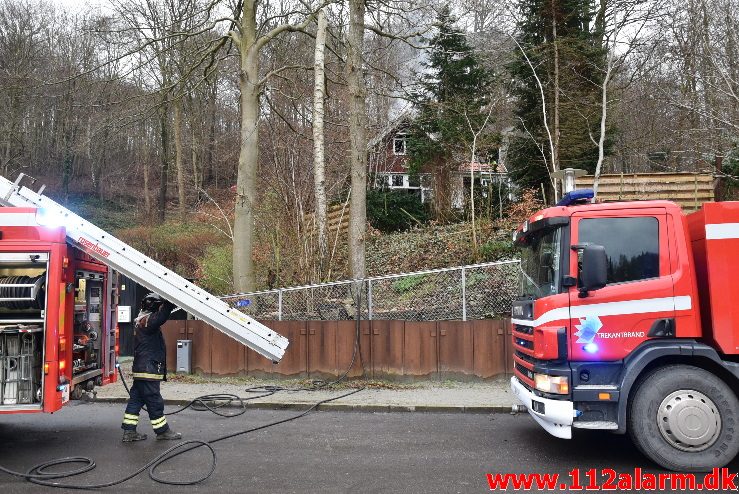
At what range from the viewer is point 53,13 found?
36.7 metres

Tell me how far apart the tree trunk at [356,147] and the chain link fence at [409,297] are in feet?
3.18

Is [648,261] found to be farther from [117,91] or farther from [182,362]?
[117,91]

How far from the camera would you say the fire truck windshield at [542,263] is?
19.8 feet

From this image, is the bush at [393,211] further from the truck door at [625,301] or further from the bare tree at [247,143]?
the truck door at [625,301]

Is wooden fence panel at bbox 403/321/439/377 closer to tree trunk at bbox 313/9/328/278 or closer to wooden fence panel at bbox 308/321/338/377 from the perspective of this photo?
wooden fence panel at bbox 308/321/338/377

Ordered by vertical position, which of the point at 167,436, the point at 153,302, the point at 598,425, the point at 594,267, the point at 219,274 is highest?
the point at 219,274

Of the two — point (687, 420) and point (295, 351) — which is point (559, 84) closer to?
point (295, 351)

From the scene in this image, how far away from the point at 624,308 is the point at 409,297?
6.21 meters

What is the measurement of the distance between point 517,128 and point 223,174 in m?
27.5

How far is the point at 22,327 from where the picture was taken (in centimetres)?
626

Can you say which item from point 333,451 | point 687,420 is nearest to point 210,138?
point 333,451

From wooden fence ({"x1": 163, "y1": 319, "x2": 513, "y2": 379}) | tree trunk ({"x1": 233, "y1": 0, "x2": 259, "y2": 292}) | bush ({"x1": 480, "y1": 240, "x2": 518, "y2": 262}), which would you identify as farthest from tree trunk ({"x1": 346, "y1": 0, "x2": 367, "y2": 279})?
bush ({"x1": 480, "y1": 240, "x2": 518, "y2": 262})

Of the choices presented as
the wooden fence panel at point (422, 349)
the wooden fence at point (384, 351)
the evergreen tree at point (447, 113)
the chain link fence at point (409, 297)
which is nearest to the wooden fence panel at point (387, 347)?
the wooden fence at point (384, 351)

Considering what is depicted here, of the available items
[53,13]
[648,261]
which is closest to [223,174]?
[53,13]
